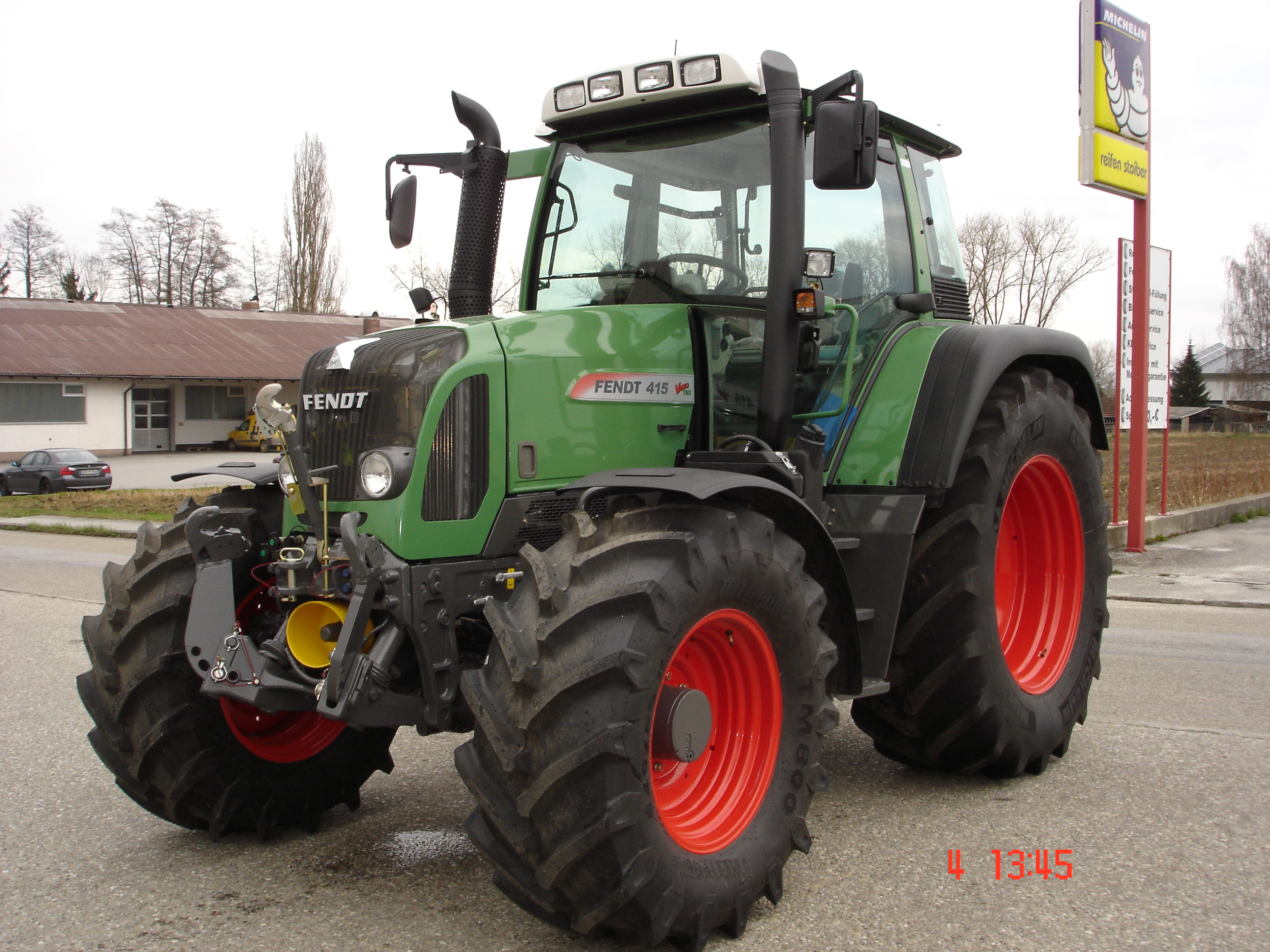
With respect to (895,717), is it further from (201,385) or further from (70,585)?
(201,385)

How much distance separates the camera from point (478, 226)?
4.64 meters

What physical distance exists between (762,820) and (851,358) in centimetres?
191

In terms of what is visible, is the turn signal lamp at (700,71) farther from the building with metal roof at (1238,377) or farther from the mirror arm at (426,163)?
the building with metal roof at (1238,377)

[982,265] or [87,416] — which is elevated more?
[982,265]

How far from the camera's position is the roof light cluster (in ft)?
13.4

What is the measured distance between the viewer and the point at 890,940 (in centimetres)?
308

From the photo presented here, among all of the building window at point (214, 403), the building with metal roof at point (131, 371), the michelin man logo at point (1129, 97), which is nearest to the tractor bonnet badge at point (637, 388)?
the michelin man logo at point (1129, 97)

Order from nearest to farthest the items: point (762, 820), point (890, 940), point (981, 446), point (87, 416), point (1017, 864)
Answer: point (890, 940), point (762, 820), point (1017, 864), point (981, 446), point (87, 416)

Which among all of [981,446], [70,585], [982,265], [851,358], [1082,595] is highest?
[982,265]

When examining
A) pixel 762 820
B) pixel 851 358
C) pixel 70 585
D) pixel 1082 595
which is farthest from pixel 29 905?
pixel 70 585

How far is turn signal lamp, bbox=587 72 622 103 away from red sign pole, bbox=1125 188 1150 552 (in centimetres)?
913

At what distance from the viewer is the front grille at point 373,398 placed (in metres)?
3.55

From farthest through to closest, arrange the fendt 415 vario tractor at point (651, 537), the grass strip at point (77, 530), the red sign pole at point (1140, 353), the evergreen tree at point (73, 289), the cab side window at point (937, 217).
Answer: the evergreen tree at point (73, 289)
the grass strip at point (77, 530)
the red sign pole at point (1140, 353)
the cab side window at point (937, 217)
the fendt 415 vario tractor at point (651, 537)

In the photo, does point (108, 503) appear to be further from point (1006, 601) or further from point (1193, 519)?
point (1006, 601)
